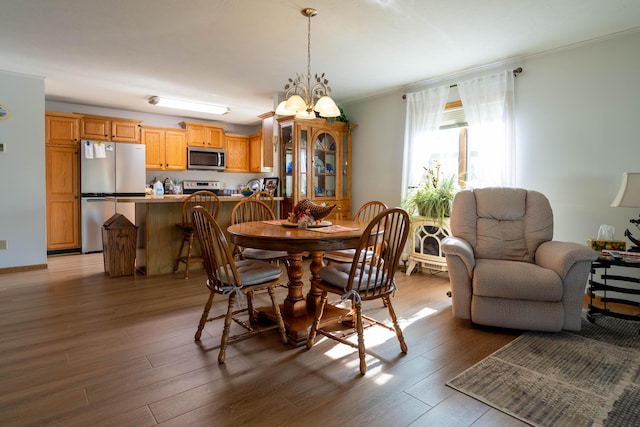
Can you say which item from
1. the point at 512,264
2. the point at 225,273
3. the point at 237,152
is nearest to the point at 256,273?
the point at 225,273

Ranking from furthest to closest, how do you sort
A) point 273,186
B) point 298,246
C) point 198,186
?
1. point 198,186
2. point 273,186
3. point 298,246

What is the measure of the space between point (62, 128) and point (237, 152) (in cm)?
→ 286

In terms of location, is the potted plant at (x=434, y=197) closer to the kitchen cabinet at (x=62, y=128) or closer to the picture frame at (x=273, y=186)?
the picture frame at (x=273, y=186)

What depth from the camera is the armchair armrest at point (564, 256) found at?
2391mm

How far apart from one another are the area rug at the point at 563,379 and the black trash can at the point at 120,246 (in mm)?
3601

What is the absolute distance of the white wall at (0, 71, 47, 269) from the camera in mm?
4129

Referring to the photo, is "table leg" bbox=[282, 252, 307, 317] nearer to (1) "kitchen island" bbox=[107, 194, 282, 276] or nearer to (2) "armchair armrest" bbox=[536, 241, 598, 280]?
(2) "armchair armrest" bbox=[536, 241, 598, 280]

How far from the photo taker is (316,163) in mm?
4996

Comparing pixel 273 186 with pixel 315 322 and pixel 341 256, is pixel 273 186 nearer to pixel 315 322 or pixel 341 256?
pixel 341 256

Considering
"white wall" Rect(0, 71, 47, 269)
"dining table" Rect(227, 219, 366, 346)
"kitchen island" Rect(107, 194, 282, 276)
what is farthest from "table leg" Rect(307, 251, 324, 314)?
"white wall" Rect(0, 71, 47, 269)

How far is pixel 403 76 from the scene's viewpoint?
13.9 ft

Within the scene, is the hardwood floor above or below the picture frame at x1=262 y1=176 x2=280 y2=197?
below

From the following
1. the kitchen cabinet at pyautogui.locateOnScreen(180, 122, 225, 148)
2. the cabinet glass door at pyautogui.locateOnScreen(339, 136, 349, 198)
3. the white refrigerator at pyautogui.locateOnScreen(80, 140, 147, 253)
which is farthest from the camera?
the kitchen cabinet at pyautogui.locateOnScreen(180, 122, 225, 148)

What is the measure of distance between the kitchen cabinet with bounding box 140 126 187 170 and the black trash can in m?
2.44
